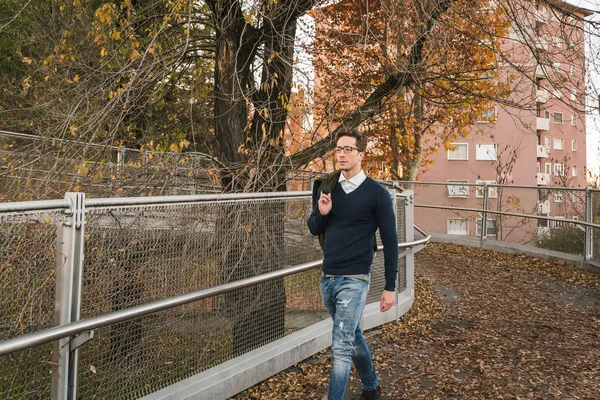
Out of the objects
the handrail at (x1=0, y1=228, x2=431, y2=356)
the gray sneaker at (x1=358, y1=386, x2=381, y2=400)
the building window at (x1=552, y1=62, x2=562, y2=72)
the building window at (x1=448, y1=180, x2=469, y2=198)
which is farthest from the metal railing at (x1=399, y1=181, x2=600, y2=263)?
the handrail at (x1=0, y1=228, x2=431, y2=356)

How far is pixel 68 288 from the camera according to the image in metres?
2.61

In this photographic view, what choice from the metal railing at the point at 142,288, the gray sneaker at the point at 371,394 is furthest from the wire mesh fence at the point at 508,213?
the metal railing at the point at 142,288

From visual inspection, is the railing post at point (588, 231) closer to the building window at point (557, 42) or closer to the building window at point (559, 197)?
the building window at point (559, 197)

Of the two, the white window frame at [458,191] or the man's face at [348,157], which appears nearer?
the man's face at [348,157]

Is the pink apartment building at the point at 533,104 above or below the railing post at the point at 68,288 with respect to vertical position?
above

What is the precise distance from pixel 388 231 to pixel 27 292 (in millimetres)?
2077

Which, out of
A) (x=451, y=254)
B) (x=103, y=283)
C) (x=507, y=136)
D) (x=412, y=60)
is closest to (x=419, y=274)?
(x=451, y=254)

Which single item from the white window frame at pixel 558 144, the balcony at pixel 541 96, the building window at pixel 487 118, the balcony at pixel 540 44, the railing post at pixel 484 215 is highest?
the white window frame at pixel 558 144

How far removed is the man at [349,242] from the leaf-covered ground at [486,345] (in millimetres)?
966

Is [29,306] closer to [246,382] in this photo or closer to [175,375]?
[175,375]

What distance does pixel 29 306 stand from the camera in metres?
2.52

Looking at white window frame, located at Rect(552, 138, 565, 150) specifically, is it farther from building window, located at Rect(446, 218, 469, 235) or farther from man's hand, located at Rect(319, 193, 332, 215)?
man's hand, located at Rect(319, 193, 332, 215)

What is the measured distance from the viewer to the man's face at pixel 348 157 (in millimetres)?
3355

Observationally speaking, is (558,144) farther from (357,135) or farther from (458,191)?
(357,135)
